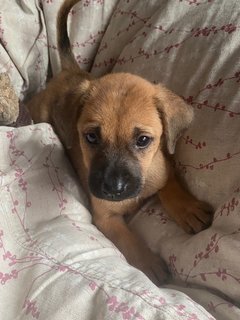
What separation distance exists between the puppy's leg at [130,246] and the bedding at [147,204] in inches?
1.5

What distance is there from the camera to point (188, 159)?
72.3 inches

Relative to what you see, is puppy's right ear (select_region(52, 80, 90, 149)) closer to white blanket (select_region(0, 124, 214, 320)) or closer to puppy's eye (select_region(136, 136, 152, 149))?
white blanket (select_region(0, 124, 214, 320))

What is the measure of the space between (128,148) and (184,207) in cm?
33

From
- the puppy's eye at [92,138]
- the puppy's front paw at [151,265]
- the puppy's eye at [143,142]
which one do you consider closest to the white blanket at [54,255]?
the puppy's front paw at [151,265]

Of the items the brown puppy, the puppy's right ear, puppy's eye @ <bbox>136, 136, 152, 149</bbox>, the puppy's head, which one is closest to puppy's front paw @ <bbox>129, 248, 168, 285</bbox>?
the brown puppy

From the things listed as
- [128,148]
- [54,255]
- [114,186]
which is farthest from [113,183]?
[54,255]

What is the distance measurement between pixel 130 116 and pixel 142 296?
23.5 inches

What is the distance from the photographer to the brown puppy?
164 centimetres

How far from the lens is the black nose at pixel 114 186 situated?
160cm

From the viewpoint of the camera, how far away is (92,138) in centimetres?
172

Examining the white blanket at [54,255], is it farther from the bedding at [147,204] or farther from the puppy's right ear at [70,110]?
the puppy's right ear at [70,110]

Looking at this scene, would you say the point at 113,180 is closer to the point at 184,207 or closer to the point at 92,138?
the point at 92,138

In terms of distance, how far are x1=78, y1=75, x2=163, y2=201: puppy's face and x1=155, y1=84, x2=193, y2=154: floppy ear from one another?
2cm

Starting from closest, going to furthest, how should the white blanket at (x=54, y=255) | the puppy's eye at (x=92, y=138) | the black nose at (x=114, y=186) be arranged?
the white blanket at (x=54, y=255) < the black nose at (x=114, y=186) < the puppy's eye at (x=92, y=138)
